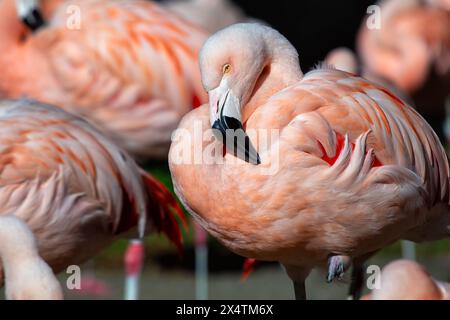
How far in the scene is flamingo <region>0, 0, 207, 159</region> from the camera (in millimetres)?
6223

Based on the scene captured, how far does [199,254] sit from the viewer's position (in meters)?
7.19

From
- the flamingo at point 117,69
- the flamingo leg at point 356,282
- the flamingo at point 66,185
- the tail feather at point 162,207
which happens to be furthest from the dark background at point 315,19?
the flamingo leg at point 356,282

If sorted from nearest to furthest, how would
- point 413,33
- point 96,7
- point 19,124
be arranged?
point 19,124 → point 96,7 → point 413,33

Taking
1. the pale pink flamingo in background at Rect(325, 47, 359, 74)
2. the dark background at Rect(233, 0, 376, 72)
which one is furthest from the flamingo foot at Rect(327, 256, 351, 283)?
the dark background at Rect(233, 0, 376, 72)

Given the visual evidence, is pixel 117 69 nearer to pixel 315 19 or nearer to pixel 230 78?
pixel 230 78

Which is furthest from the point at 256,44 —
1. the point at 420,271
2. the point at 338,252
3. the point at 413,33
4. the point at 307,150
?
the point at 413,33

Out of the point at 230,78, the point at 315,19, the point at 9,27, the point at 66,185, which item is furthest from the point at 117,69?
the point at 315,19

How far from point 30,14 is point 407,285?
313 cm

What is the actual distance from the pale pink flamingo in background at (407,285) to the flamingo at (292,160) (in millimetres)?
163

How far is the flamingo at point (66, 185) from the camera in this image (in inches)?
177

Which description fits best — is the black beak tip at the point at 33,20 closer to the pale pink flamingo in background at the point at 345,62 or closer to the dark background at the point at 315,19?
the pale pink flamingo in background at the point at 345,62
